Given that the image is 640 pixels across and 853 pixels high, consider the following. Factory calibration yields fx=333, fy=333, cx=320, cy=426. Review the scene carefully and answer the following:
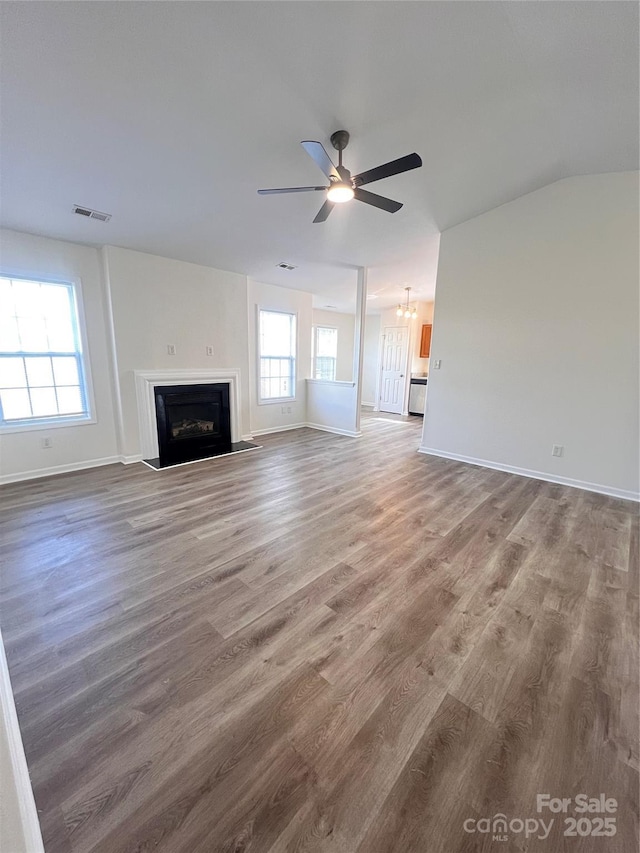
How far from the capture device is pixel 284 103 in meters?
2.30

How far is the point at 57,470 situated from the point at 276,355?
3647mm

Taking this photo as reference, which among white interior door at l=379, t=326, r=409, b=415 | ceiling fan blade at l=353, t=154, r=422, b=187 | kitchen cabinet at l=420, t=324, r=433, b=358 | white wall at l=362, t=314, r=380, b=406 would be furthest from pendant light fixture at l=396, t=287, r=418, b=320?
ceiling fan blade at l=353, t=154, r=422, b=187

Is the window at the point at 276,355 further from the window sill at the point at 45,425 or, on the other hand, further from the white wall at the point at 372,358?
the white wall at the point at 372,358

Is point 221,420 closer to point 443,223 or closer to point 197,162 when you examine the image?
point 197,162

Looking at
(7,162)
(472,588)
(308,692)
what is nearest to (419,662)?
(308,692)

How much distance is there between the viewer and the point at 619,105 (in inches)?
97.1

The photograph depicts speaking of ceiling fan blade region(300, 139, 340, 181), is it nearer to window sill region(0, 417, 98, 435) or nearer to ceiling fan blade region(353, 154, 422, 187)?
ceiling fan blade region(353, 154, 422, 187)

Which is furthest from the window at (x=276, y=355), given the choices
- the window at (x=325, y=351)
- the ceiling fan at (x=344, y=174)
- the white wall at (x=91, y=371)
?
the ceiling fan at (x=344, y=174)

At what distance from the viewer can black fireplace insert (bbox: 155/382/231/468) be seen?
4.41 metres

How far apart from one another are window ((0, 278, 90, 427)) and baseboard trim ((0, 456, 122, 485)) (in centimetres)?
54

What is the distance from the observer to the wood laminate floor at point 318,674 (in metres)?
1.06

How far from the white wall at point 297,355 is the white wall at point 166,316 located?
0.31m

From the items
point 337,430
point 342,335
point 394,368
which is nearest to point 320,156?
point 337,430

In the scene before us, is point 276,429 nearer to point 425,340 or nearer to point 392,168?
point 425,340
